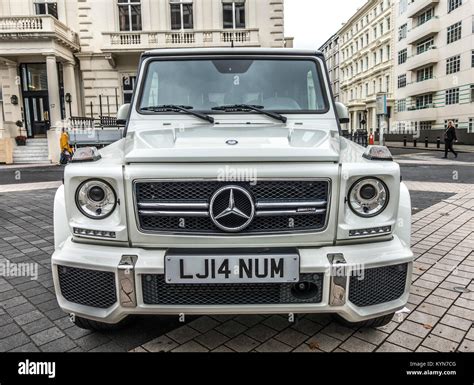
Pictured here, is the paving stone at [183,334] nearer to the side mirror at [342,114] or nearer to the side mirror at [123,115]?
the side mirror at [123,115]

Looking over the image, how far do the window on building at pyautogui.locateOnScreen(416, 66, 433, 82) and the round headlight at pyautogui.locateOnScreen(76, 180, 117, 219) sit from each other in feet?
142

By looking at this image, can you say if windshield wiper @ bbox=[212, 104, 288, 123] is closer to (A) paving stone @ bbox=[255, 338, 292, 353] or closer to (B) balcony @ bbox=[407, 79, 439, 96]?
(A) paving stone @ bbox=[255, 338, 292, 353]

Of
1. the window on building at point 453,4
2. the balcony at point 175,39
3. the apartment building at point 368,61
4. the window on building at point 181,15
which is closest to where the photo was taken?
the balcony at point 175,39

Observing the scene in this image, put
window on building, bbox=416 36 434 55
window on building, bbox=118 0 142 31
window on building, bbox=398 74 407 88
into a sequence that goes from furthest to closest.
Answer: window on building, bbox=398 74 407 88
window on building, bbox=416 36 434 55
window on building, bbox=118 0 142 31

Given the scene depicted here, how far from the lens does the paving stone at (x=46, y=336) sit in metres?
2.91

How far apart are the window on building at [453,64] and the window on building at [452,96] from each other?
1.62 m

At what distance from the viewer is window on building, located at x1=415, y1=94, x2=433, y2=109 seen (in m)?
39.4

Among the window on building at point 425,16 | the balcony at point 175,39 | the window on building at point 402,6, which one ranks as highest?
the window on building at point 402,6

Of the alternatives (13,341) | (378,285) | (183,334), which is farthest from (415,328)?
(13,341)

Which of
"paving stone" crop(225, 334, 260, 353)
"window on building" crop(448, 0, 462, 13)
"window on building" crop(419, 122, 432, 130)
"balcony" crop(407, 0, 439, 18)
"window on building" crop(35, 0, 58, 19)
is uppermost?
"balcony" crop(407, 0, 439, 18)

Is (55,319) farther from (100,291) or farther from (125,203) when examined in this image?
(125,203)

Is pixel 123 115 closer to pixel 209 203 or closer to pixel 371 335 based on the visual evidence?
pixel 209 203

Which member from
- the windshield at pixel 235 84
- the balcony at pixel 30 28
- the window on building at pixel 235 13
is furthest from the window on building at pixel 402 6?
the windshield at pixel 235 84

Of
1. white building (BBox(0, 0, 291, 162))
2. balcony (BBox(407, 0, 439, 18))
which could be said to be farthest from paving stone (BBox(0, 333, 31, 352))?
balcony (BBox(407, 0, 439, 18))
